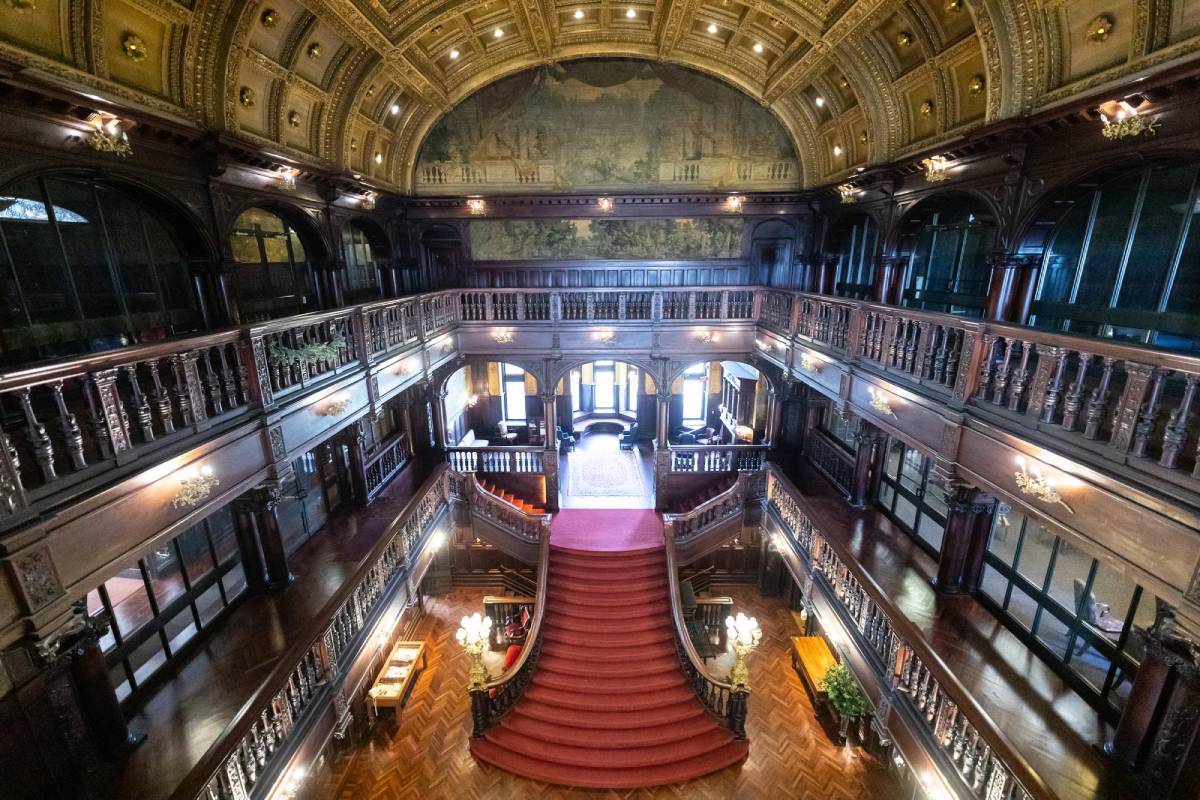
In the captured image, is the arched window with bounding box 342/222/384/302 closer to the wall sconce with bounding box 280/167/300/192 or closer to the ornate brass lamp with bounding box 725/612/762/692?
the wall sconce with bounding box 280/167/300/192

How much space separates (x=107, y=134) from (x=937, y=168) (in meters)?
10.5

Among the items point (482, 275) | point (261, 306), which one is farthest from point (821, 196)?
point (261, 306)

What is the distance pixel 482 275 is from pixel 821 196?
888cm

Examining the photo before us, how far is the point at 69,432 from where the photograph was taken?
3.83 meters

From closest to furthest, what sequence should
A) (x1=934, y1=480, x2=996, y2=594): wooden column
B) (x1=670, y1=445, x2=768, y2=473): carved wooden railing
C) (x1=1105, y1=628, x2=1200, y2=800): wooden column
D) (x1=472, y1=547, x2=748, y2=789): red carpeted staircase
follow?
(x1=1105, y1=628, x2=1200, y2=800): wooden column < (x1=934, y1=480, x2=996, y2=594): wooden column < (x1=472, y1=547, x2=748, y2=789): red carpeted staircase < (x1=670, y1=445, x2=768, y2=473): carved wooden railing

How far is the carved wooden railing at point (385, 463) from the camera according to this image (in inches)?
414

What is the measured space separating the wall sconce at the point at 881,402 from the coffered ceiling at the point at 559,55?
3948mm

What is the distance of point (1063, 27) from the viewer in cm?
593

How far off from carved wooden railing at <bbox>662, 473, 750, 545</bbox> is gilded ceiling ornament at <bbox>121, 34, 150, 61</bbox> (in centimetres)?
1121

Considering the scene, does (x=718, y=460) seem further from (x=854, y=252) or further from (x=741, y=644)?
(x=854, y=252)

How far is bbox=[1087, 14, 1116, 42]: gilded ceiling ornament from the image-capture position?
546 centimetres

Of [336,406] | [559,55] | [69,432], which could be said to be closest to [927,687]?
[336,406]

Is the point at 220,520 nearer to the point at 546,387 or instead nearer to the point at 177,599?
the point at 177,599

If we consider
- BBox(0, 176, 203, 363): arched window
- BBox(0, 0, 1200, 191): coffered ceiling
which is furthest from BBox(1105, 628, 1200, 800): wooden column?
BBox(0, 176, 203, 363): arched window
